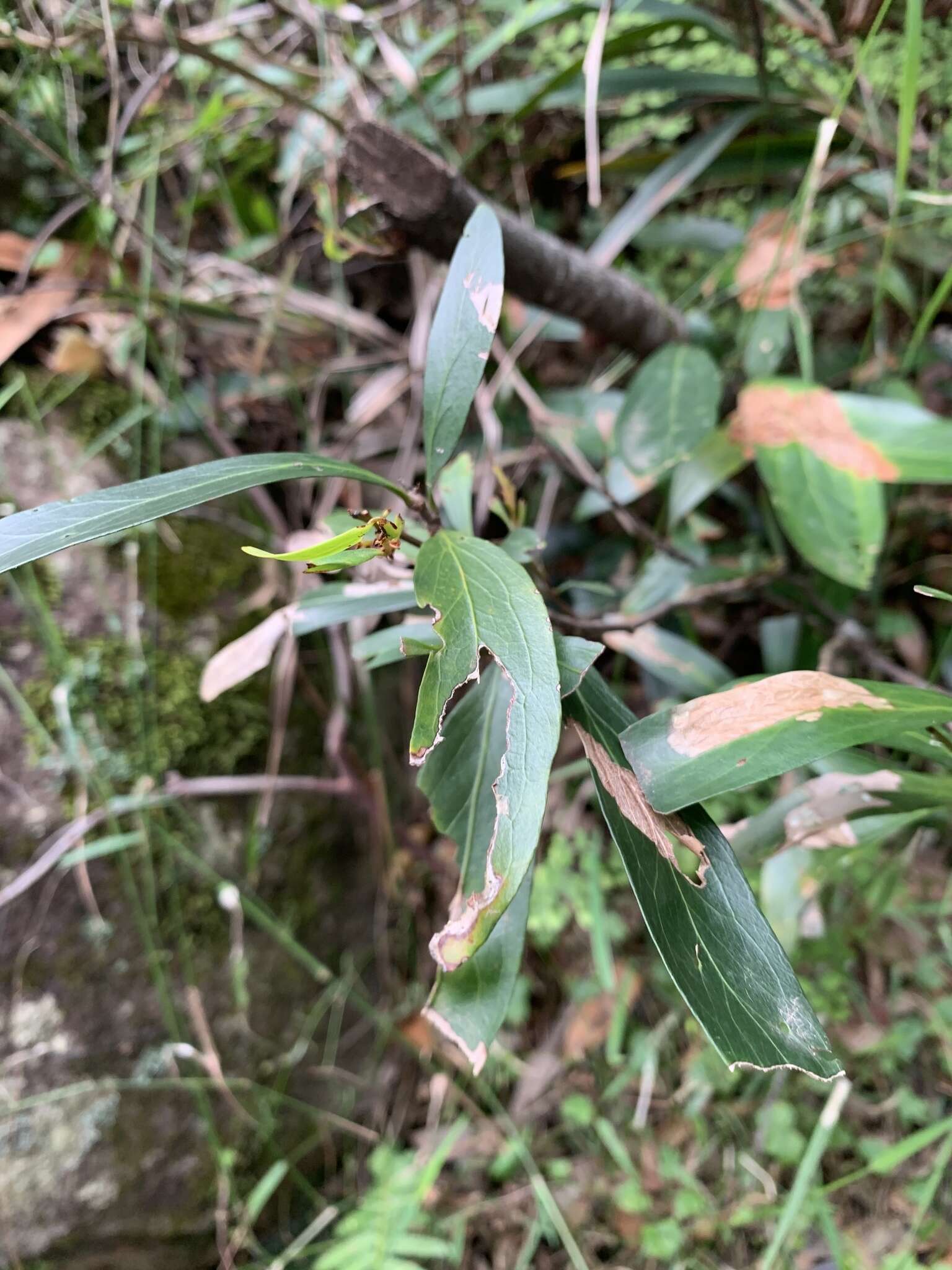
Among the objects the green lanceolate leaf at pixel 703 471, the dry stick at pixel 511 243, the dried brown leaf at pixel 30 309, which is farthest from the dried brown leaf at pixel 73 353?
the green lanceolate leaf at pixel 703 471

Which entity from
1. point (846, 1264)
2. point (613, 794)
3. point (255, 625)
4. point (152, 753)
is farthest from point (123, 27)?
point (846, 1264)

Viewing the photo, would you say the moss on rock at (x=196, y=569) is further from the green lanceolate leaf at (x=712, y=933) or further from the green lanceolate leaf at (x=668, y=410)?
the green lanceolate leaf at (x=712, y=933)

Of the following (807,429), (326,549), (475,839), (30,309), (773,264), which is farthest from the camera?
(30,309)

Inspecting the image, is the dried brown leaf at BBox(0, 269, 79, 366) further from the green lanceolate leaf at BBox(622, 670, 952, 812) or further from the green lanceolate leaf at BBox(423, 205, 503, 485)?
the green lanceolate leaf at BBox(622, 670, 952, 812)

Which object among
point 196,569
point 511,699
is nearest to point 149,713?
point 196,569

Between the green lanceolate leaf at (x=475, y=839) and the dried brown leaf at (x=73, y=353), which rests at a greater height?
the dried brown leaf at (x=73, y=353)

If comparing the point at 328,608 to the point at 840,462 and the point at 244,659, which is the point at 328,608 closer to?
the point at 244,659

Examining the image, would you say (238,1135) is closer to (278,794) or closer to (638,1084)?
(278,794)
